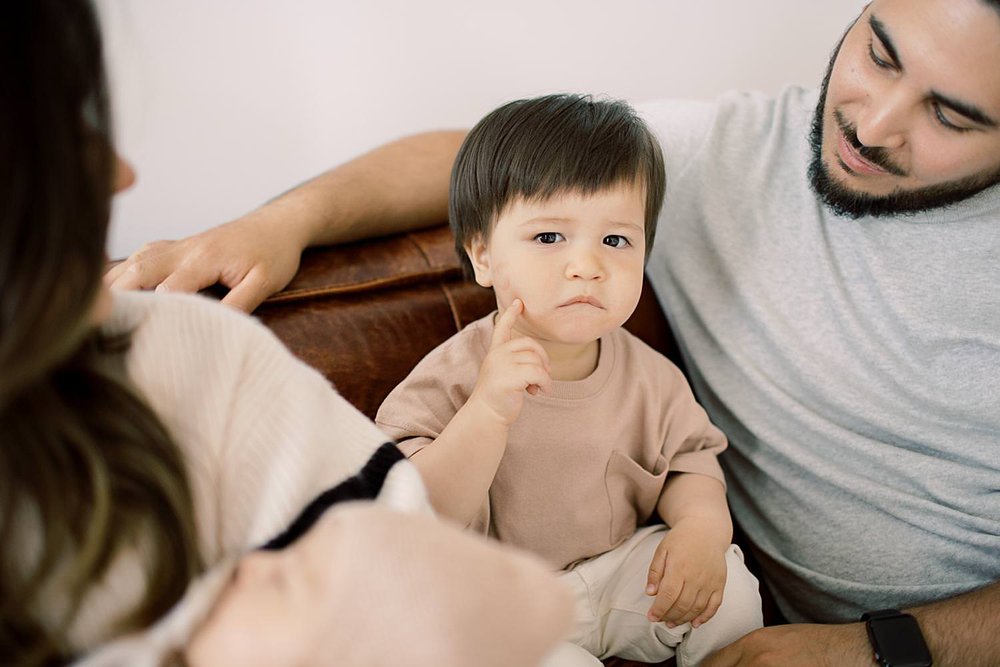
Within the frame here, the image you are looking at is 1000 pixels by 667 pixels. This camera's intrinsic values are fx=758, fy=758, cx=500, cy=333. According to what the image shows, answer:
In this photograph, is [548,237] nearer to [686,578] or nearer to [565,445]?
[565,445]

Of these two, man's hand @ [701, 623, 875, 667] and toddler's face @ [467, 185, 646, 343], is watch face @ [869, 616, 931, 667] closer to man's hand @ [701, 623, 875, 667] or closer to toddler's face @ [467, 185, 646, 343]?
man's hand @ [701, 623, 875, 667]

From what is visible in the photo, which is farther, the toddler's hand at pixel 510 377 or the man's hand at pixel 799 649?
the man's hand at pixel 799 649

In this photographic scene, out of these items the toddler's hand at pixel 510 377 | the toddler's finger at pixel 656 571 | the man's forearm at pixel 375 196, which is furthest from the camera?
the man's forearm at pixel 375 196

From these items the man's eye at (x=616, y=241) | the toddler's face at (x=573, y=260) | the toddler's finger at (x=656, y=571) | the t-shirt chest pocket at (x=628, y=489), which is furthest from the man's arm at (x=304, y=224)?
the toddler's finger at (x=656, y=571)

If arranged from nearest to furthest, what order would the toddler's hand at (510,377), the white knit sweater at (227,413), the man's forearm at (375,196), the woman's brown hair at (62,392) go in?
the woman's brown hair at (62,392)
the white knit sweater at (227,413)
the toddler's hand at (510,377)
the man's forearm at (375,196)

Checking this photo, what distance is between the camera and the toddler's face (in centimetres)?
101

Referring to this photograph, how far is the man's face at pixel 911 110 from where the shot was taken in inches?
42.3

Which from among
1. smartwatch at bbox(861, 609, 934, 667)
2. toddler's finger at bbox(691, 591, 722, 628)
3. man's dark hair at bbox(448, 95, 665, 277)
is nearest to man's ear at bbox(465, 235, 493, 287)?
man's dark hair at bbox(448, 95, 665, 277)

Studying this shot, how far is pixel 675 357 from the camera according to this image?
1479 mm

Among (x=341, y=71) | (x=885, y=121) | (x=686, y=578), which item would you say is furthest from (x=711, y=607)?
(x=341, y=71)

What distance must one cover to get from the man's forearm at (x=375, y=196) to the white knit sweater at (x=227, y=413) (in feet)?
1.90

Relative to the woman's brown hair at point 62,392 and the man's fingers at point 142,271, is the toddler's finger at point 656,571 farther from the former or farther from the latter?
the man's fingers at point 142,271

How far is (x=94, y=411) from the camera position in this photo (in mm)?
556

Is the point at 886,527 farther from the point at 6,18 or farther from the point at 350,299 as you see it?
the point at 6,18
